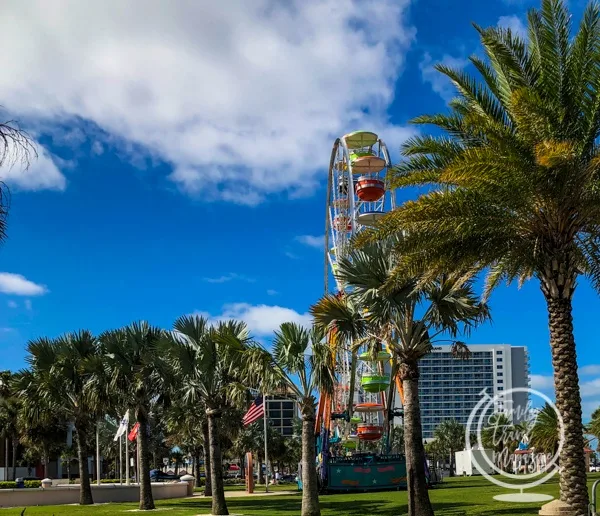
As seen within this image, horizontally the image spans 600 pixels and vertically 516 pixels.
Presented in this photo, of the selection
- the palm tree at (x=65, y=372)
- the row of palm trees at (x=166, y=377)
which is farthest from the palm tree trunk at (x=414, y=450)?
the palm tree at (x=65, y=372)

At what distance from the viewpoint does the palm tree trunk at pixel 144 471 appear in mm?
32344

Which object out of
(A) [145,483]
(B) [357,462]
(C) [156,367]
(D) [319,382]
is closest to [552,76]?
(D) [319,382]

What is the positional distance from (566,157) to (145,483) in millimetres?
24731

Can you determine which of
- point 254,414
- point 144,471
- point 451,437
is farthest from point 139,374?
point 451,437

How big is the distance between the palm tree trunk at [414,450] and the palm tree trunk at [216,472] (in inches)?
359

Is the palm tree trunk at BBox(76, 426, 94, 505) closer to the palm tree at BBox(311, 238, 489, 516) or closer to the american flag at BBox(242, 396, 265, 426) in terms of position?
the american flag at BBox(242, 396, 265, 426)

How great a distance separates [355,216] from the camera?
5003 centimetres

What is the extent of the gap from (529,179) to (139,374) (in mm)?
21346

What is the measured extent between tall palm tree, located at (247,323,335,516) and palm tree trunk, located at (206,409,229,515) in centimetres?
472

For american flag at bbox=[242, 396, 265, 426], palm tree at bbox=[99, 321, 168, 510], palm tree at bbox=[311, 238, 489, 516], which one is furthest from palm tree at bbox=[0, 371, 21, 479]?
palm tree at bbox=[311, 238, 489, 516]

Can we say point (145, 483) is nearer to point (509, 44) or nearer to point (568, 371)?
point (568, 371)

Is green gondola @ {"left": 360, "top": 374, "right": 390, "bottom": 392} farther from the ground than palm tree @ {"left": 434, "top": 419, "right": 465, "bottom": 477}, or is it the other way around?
green gondola @ {"left": 360, "top": 374, "right": 390, "bottom": 392}

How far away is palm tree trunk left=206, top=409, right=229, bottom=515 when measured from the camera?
2741 cm

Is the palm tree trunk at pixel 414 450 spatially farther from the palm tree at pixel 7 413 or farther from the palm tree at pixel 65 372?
the palm tree at pixel 7 413
